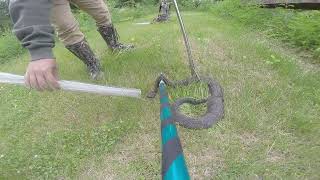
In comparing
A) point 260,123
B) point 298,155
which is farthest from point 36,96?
point 298,155

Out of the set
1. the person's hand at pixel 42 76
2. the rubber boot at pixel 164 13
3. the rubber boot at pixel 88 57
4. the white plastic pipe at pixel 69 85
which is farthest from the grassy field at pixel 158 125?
the rubber boot at pixel 164 13

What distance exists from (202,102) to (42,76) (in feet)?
4.98

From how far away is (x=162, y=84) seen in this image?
305 cm

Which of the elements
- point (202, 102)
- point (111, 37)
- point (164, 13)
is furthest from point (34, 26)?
point (164, 13)

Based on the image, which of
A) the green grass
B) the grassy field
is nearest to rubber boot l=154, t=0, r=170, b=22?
the green grass

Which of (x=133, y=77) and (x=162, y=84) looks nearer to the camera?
(x=162, y=84)

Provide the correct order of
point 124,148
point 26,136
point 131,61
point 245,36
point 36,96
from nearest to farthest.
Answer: point 124,148 → point 26,136 → point 36,96 → point 131,61 → point 245,36

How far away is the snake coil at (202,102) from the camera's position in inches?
106

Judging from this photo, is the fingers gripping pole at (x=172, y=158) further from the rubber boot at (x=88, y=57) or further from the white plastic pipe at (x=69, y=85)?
the rubber boot at (x=88, y=57)

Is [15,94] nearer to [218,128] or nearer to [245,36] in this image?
[218,128]

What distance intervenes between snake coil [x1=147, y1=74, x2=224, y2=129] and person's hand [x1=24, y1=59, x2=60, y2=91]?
1132 millimetres

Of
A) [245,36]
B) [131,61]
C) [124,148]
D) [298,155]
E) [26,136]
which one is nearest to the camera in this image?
[298,155]

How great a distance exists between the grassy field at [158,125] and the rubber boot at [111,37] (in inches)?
6.4

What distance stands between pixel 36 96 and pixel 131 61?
934 mm
